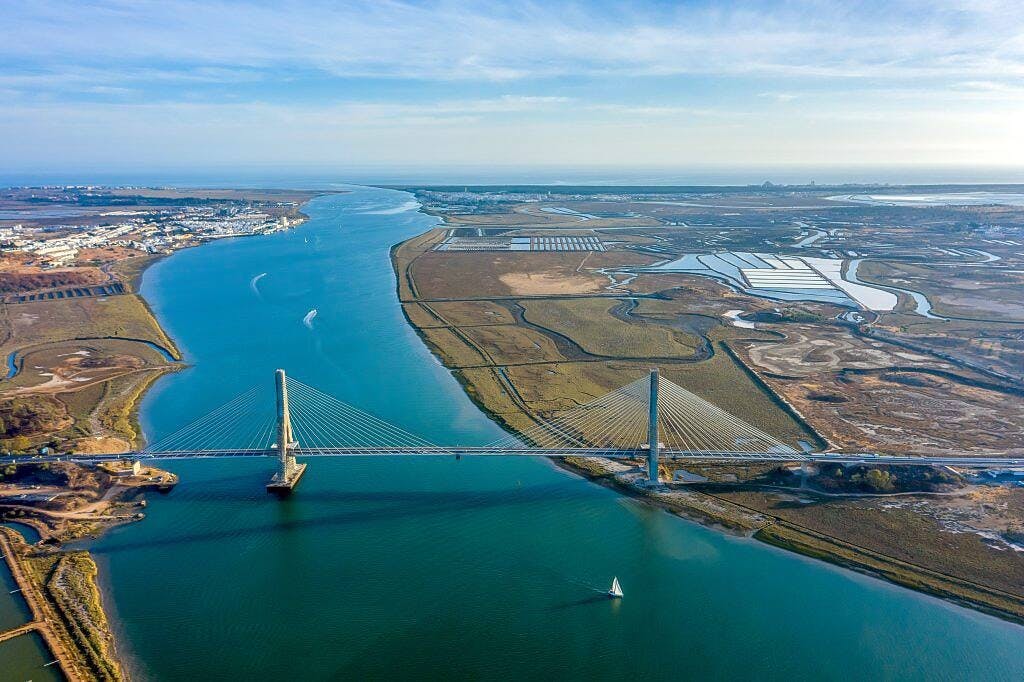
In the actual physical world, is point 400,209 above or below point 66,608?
above

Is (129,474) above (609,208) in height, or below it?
below

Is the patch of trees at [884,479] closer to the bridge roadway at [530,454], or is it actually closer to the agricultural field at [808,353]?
the agricultural field at [808,353]

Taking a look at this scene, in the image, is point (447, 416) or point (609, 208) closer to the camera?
point (447, 416)

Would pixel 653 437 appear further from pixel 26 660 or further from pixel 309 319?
pixel 309 319

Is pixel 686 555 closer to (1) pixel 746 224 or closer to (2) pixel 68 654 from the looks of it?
(2) pixel 68 654

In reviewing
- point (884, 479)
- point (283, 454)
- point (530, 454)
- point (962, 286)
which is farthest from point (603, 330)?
point (962, 286)

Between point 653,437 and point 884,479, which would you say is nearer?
point 884,479

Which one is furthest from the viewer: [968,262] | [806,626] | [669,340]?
[968,262]

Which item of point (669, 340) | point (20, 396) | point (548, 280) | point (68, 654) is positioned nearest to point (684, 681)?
point (68, 654)
